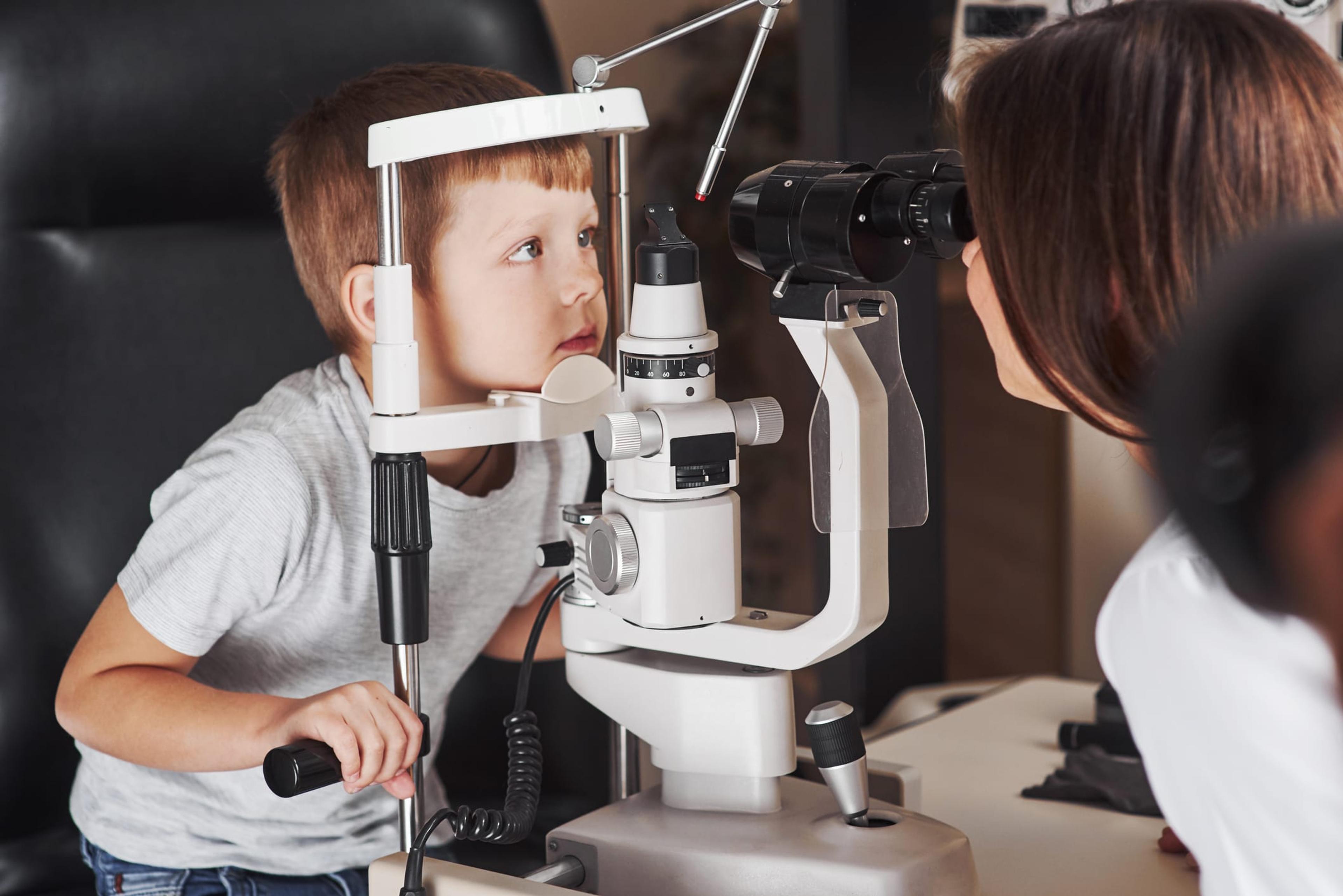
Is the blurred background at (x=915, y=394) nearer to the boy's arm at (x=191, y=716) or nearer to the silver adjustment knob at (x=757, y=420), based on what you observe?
the silver adjustment knob at (x=757, y=420)

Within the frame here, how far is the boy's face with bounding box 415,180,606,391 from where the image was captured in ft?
3.21

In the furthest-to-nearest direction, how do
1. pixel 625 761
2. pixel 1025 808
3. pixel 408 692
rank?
pixel 1025 808 < pixel 625 761 < pixel 408 692

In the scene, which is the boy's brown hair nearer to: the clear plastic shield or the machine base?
the clear plastic shield

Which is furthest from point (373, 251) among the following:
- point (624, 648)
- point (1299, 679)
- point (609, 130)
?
point (1299, 679)

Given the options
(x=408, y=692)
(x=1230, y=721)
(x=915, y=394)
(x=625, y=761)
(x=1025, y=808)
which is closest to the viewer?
(x=1230, y=721)

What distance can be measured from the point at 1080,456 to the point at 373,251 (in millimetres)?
1083

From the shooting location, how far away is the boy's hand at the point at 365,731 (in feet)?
2.55

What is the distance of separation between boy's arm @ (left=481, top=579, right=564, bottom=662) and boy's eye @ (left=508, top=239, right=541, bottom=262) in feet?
1.07

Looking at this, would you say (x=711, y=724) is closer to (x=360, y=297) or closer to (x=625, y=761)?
(x=625, y=761)

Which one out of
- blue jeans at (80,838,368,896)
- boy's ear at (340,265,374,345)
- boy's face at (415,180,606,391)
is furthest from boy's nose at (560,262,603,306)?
blue jeans at (80,838,368,896)

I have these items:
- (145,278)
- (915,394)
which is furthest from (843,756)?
(915,394)

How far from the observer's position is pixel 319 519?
39.0 inches

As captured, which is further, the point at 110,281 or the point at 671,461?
the point at 110,281

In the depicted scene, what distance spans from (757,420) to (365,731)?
30cm
